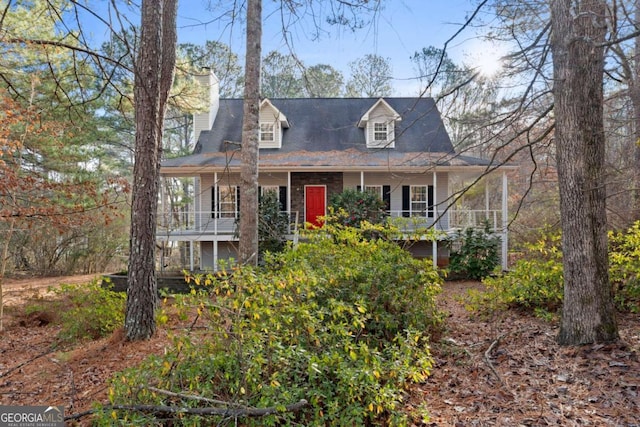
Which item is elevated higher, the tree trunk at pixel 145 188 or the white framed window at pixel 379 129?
the white framed window at pixel 379 129

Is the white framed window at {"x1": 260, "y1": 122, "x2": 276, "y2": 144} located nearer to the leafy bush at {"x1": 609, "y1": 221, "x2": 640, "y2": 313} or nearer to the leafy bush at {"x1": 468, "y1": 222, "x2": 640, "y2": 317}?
the leafy bush at {"x1": 468, "y1": 222, "x2": 640, "y2": 317}

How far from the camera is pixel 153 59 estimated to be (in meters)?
5.42

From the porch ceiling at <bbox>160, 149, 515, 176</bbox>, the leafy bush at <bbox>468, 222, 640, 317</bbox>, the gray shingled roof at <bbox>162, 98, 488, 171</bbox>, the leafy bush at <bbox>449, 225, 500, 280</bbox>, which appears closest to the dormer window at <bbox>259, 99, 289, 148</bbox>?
the gray shingled roof at <bbox>162, 98, 488, 171</bbox>

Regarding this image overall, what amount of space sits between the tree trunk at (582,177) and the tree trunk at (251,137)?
3.91 m

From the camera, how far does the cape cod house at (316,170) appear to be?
45.6 ft

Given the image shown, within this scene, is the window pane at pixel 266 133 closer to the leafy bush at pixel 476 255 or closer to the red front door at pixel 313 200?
the red front door at pixel 313 200

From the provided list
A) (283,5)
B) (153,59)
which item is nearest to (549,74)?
(283,5)

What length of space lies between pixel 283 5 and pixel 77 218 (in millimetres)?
5712

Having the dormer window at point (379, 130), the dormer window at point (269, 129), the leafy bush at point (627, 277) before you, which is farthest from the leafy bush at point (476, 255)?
the dormer window at point (269, 129)

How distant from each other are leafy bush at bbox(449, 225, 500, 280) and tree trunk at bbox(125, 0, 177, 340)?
9.60 meters

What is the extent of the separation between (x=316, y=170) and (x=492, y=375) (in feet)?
35.1

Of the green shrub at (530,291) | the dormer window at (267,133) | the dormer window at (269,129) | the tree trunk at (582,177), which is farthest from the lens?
the dormer window at (267,133)

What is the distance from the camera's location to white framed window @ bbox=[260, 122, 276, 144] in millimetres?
16328

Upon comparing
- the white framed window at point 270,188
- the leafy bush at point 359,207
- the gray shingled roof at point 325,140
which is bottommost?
the leafy bush at point 359,207
